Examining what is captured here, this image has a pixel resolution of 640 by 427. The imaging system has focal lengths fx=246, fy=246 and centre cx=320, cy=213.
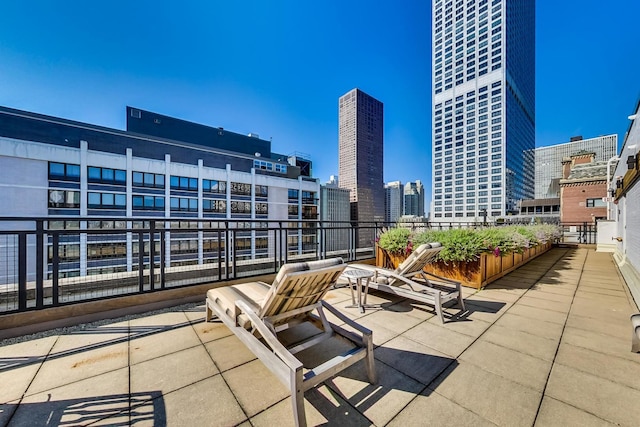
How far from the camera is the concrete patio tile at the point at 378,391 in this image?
1623 millimetres

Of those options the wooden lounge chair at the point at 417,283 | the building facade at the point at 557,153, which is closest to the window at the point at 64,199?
the wooden lounge chair at the point at 417,283

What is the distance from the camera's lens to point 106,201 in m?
30.7

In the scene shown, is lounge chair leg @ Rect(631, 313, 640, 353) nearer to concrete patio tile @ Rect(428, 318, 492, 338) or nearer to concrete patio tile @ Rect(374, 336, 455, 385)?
concrete patio tile @ Rect(428, 318, 492, 338)

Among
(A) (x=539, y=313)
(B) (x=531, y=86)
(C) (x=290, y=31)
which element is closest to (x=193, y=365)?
(A) (x=539, y=313)

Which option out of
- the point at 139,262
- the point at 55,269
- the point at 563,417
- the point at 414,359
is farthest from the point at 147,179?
the point at 563,417

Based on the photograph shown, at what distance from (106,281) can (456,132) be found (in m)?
95.6

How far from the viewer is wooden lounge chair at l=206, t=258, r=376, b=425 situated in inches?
60.9

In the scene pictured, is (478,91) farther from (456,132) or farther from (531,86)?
(531,86)

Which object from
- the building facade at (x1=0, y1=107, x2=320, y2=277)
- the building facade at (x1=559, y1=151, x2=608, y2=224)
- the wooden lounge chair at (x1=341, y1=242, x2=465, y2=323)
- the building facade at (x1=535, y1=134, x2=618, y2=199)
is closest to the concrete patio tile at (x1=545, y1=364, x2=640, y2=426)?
the wooden lounge chair at (x1=341, y1=242, x2=465, y2=323)

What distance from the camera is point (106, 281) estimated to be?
362 cm

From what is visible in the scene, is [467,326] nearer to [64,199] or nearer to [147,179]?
[147,179]

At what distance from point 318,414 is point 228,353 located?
45.2 inches

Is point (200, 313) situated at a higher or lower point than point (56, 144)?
lower

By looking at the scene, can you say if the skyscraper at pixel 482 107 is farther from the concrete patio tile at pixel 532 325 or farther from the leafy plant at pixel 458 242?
the concrete patio tile at pixel 532 325
